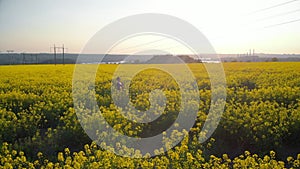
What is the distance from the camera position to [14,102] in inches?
431

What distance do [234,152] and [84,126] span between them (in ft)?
10.6

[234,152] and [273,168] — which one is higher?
[273,168]

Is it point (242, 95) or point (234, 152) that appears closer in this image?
point (234, 152)

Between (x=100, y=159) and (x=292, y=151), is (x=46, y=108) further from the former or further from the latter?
(x=292, y=151)

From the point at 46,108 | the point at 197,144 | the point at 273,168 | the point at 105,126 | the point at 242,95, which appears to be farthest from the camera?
the point at 242,95

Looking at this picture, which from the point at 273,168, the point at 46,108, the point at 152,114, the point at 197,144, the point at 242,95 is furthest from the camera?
the point at 242,95

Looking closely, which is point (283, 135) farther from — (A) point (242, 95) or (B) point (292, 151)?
(A) point (242, 95)

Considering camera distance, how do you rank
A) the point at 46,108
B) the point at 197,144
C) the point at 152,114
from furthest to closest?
the point at 46,108
the point at 152,114
the point at 197,144

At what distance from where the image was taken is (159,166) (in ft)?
15.2

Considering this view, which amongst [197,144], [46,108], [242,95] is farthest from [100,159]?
[242,95]

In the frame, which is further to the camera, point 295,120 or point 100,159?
point 295,120

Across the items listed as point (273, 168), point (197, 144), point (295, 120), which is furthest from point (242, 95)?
point (273, 168)

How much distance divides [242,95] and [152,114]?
3.61 metres

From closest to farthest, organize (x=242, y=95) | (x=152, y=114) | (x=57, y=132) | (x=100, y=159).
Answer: (x=100, y=159)
(x=57, y=132)
(x=152, y=114)
(x=242, y=95)
